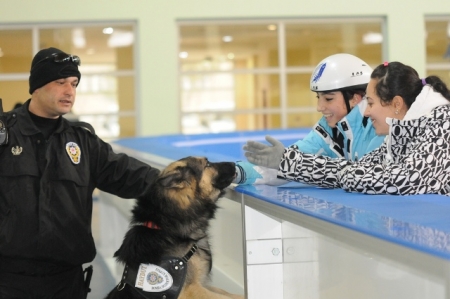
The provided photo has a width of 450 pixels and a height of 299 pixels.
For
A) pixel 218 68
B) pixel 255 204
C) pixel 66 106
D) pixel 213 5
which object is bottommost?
pixel 255 204

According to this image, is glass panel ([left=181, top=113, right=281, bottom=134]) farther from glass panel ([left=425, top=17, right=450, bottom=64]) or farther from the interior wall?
glass panel ([left=425, top=17, right=450, bottom=64])

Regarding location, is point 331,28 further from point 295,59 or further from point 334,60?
point 334,60

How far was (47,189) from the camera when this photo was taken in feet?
12.6

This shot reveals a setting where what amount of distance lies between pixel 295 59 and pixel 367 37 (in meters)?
1.93

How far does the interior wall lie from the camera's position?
17.9 meters

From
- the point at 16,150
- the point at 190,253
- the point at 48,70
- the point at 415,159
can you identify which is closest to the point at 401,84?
the point at 415,159

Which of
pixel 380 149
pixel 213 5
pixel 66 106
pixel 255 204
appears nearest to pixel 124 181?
pixel 66 106

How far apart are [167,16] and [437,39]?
23.0 feet

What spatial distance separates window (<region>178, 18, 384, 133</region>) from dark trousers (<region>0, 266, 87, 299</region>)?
1509cm

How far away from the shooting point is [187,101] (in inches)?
748

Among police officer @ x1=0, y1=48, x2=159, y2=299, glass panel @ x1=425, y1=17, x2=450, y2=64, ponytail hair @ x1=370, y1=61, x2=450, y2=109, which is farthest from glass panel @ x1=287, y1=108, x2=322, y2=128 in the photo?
ponytail hair @ x1=370, y1=61, x2=450, y2=109

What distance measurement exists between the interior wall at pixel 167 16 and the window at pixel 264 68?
411 mm

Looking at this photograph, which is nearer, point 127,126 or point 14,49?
point 14,49

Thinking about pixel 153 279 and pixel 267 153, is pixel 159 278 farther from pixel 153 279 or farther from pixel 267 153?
pixel 267 153
